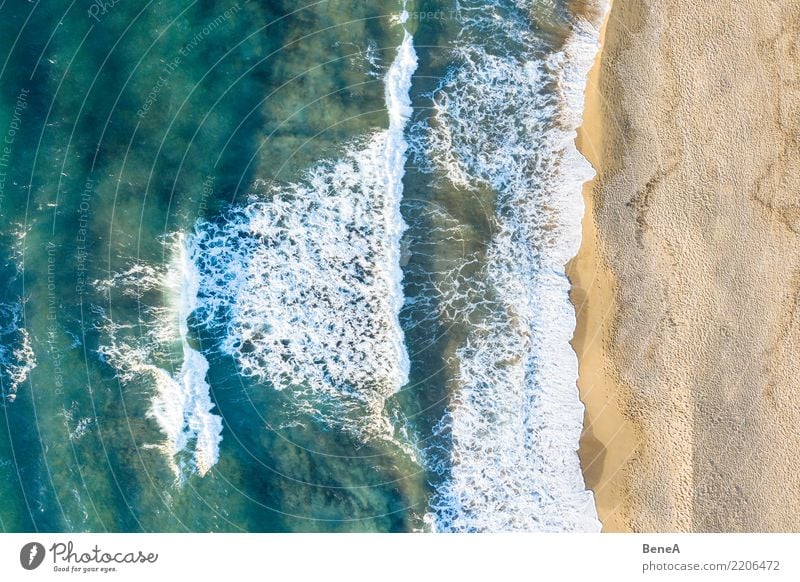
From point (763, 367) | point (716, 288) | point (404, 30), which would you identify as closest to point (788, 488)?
point (763, 367)

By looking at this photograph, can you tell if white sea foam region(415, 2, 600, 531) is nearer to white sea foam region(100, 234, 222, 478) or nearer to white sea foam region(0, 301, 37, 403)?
white sea foam region(100, 234, 222, 478)

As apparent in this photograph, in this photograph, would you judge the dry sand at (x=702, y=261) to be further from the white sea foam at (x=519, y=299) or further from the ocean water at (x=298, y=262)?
the ocean water at (x=298, y=262)

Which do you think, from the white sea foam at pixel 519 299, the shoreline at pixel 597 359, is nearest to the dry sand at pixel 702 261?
the shoreline at pixel 597 359

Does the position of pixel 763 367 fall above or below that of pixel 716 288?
below

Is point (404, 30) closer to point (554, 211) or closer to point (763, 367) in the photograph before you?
point (554, 211)

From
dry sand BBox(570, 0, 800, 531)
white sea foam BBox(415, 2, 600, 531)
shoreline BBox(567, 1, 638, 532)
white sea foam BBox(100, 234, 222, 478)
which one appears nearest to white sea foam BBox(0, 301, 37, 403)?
white sea foam BBox(100, 234, 222, 478)

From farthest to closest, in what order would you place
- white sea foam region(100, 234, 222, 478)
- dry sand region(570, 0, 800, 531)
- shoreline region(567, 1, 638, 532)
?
white sea foam region(100, 234, 222, 478) → shoreline region(567, 1, 638, 532) → dry sand region(570, 0, 800, 531)

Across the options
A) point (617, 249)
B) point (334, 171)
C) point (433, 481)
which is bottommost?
point (433, 481)
